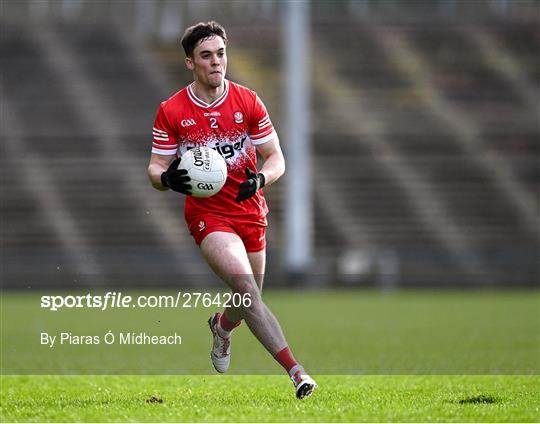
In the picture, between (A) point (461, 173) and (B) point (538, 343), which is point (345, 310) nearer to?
(B) point (538, 343)

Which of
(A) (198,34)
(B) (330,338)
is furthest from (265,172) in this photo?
(B) (330,338)

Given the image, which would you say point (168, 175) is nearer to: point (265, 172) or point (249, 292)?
point (265, 172)

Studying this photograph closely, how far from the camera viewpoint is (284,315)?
52.2 ft

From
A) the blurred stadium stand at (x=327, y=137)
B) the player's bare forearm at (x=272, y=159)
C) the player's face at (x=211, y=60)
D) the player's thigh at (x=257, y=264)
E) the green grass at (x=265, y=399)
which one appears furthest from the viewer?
the blurred stadium stand at (x=327, y=137)

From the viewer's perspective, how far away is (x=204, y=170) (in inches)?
257

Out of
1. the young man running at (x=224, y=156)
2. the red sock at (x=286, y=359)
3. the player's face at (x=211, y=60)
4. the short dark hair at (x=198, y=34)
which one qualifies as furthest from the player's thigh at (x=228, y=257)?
the short dark hair at (x=198, y=34)

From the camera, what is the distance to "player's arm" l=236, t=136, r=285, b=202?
6.41 meters

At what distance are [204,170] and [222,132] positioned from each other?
391 millimetres

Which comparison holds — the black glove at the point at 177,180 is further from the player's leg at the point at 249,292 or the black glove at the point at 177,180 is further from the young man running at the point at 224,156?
the player's leg at the point at 249,292

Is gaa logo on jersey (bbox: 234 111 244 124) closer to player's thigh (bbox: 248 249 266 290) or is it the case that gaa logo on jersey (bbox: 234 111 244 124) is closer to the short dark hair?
the short dark hair

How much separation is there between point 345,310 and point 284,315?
4.98ft

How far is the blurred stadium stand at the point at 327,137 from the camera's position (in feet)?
78.8

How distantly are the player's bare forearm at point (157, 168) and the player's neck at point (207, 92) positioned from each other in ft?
1.27

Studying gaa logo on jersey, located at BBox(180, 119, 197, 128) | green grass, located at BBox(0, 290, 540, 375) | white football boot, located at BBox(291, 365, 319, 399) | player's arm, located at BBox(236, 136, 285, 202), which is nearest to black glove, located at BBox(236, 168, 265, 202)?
player's arm, located at BBox(236, 136, 285, 202)
